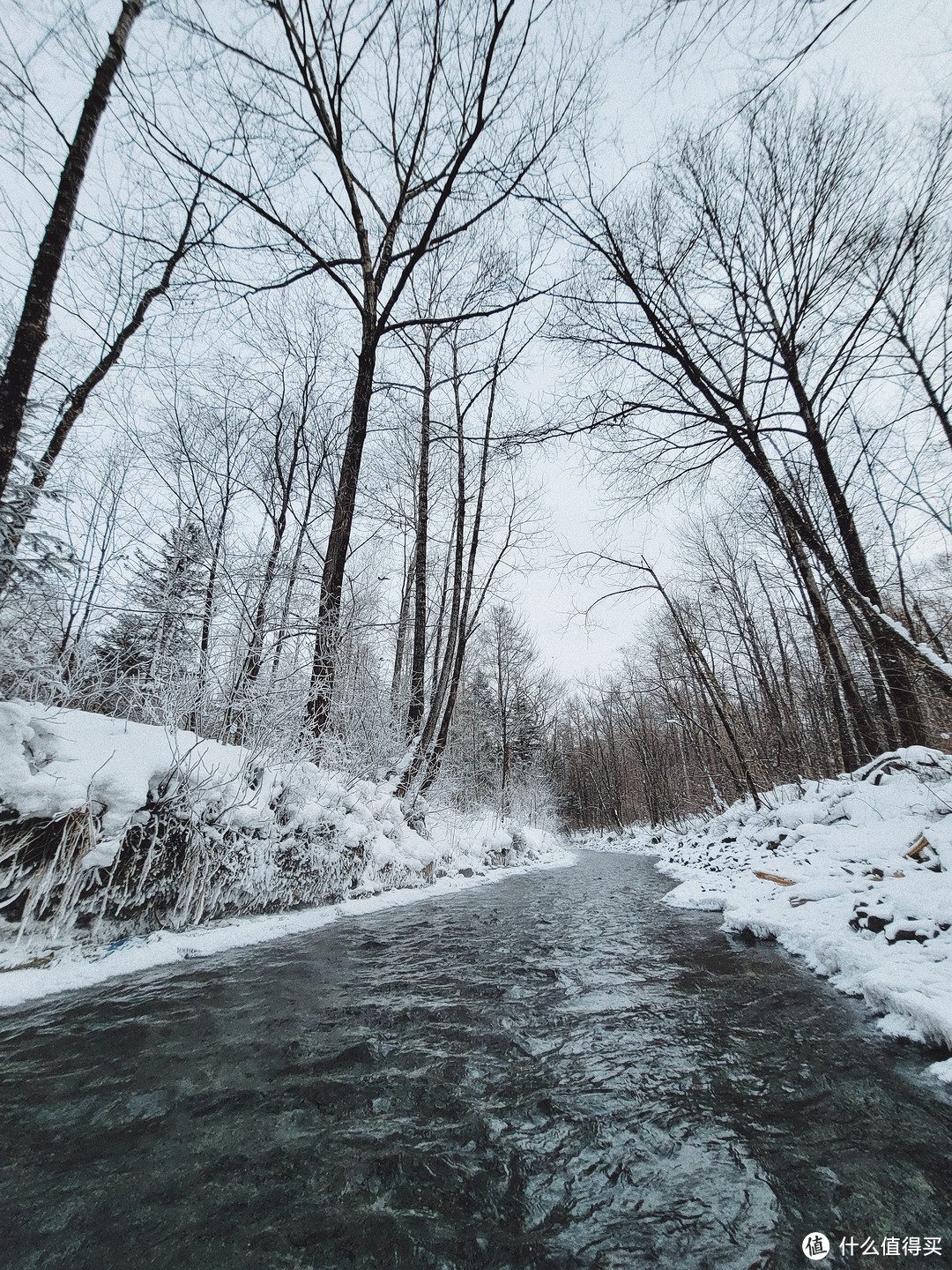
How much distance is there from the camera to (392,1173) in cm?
145

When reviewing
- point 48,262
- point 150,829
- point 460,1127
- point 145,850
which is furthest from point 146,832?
point 48,262

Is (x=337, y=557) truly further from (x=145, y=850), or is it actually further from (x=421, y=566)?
(x=145, y=850)

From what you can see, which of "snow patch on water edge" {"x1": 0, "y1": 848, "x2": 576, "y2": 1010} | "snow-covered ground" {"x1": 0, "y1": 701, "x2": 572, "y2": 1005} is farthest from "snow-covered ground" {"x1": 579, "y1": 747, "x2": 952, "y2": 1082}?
"snow-covered ground" {"x1": 0, "y1": 701, "x2": 572, "y2": 1005}

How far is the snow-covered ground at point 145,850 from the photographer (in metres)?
3.11

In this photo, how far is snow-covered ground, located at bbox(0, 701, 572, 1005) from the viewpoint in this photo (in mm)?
3113

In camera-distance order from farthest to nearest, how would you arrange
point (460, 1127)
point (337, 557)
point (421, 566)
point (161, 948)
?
point (421, 566) < point (337, 557) < point (161, 948) < point (460, 1127)

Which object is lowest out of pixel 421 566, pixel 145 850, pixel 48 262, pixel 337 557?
pixel 145 850

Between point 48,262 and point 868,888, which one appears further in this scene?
point 868,888

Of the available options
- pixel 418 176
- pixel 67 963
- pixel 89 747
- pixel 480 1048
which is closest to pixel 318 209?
pixel 418 176

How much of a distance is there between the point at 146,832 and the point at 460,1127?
3439mm

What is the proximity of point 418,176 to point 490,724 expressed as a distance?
21.9m

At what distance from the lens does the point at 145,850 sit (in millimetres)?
3852

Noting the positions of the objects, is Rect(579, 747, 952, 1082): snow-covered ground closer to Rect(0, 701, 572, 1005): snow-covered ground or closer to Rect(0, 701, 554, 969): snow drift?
Rect(0, 701, 572, 1005): snow-covered ground

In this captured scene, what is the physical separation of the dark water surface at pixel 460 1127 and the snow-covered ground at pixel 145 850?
0.68m
